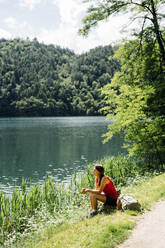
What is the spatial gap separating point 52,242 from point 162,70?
12.5 m

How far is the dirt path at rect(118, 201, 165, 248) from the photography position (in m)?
5.09

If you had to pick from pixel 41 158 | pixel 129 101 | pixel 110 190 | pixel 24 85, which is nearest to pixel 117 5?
pixel 129 101

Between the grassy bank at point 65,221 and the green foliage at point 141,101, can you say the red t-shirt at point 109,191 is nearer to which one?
the grassy bank at point 65,221

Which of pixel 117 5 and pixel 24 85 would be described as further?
pixel 24 85

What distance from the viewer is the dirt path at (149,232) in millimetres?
5090

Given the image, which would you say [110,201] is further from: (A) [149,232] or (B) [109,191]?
(A) [149,232]

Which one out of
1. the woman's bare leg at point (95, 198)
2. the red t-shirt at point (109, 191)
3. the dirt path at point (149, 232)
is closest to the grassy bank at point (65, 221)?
the dirt path at point (149, 232)

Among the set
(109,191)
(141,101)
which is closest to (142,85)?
(141,101)

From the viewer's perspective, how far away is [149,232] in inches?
221

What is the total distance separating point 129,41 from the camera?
16250 mm

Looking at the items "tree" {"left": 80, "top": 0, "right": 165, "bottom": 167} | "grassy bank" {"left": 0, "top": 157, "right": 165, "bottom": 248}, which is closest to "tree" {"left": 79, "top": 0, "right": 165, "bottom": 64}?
"tree" {"left": 80, "top": 0, "right": 165, "bottom": 167}

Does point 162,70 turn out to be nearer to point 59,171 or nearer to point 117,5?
point 117,5

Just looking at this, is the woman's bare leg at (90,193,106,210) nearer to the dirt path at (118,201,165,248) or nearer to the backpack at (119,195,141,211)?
the backpack at (119,195,141,211)

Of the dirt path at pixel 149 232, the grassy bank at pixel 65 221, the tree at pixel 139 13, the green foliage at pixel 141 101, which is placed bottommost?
the grassy bank at pixel 65 221
